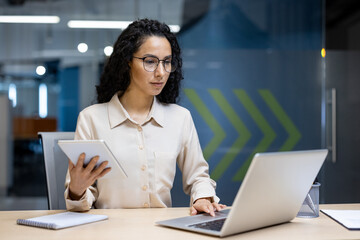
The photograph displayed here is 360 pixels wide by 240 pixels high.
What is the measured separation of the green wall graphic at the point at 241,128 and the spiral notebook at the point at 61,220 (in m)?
2.64

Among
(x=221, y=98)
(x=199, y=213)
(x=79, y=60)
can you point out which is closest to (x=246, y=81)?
(x=221, y=98)

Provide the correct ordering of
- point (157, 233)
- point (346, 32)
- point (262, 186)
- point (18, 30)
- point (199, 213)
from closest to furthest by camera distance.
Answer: point (262, 186) < point (157, 233) < point (199, 213) < point (18, 30) < point (346, 32)

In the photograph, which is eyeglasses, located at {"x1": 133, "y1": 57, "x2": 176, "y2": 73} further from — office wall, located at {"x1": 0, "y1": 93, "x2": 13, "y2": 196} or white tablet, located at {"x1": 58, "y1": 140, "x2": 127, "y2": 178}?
office wall, located at {"x1": 0, "y1": 93, "x2": 13, "y2": 196}

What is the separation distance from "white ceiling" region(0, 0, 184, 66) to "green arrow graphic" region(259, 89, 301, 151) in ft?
3.65

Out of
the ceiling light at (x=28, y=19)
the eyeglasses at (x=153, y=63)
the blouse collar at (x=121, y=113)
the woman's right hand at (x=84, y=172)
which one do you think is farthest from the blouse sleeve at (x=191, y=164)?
the ceiling light at (x=28, y=19)

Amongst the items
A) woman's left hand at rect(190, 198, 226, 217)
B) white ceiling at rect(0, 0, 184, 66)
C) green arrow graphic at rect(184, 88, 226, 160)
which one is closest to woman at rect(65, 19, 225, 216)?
woman's left hand at rect(190, 198, 226, 217)

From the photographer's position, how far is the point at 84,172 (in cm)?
172

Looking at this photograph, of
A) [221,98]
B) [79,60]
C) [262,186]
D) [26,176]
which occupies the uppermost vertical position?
[79,60]

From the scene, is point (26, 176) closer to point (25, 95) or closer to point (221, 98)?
point (25, 95)

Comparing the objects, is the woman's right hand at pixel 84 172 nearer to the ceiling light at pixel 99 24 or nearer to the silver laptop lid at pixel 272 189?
the silver laptop lid at pixel 272 189

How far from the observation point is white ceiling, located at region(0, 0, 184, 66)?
430cm

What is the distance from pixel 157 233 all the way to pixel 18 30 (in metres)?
3.35

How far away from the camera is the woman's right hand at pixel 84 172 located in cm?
168

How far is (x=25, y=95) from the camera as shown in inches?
171
